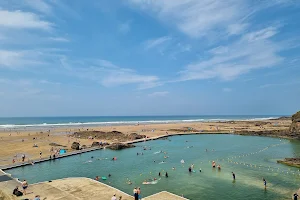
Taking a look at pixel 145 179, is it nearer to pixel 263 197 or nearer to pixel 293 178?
pixel 263 197

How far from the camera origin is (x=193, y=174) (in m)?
34.8

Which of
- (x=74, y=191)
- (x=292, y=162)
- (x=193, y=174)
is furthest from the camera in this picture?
(x=292, y=162)

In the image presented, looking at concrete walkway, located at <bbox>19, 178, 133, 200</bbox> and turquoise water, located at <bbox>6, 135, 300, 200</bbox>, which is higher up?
concrete walkway, located at <bbox>19, 178, 133, 200</bbox>

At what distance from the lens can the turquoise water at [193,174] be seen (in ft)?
90.9

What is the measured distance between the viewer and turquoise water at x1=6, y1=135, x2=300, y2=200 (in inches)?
1091

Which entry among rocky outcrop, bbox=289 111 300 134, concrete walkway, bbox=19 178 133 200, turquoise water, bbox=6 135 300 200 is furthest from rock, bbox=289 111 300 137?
concrete walkway, bbox=19 178 133 200

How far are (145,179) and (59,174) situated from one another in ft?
45.1

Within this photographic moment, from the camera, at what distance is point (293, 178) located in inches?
1267

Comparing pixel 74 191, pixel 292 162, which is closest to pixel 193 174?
pixel 74 191

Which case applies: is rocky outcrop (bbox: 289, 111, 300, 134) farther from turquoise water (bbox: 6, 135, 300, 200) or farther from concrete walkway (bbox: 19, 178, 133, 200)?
concrete walkway (bbox: 19, 178, 133, 200)

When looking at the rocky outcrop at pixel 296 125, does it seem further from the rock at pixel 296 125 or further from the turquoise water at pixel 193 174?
the turquoise water at pixel 193 174

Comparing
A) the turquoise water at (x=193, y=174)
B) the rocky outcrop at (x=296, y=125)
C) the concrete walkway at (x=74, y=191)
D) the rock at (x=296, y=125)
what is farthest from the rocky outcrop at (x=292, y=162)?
the rocky outcrop at (x=296, y=125)

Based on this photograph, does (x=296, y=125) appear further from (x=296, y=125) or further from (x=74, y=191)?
(x=74, y=191)

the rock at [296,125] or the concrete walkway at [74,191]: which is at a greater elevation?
the rock at [296,125]
